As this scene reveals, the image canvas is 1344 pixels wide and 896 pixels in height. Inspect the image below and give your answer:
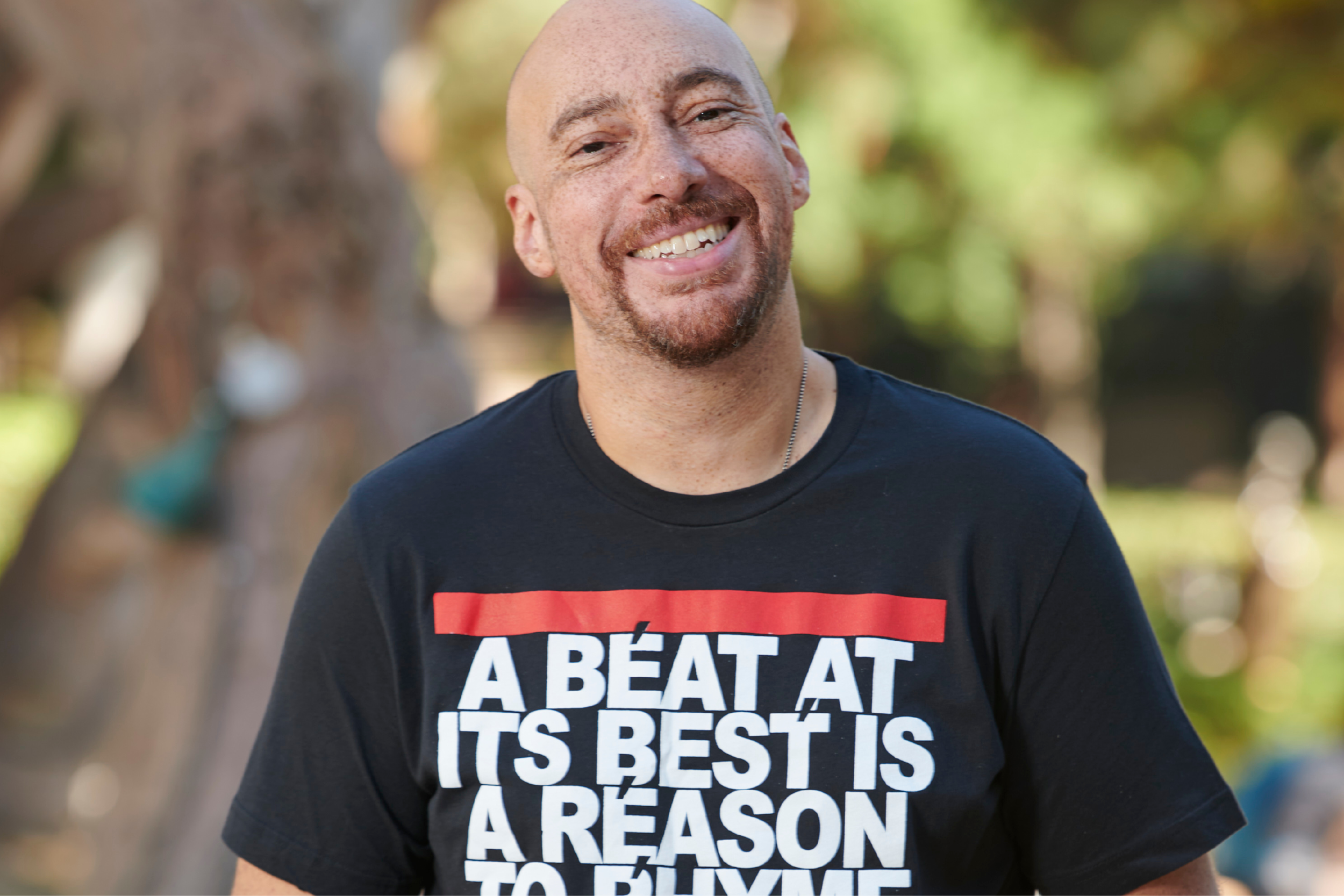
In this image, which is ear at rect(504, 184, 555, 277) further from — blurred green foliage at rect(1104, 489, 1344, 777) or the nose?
blurred green foliage at rect(1104, 489, 1344, 777)

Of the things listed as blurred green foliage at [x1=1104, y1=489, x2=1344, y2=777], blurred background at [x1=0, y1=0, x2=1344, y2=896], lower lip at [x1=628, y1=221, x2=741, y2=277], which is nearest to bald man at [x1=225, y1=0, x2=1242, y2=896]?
lower lip at [x1=628, y1=221, x2=741, y2=277]

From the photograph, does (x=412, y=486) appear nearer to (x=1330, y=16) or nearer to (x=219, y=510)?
(x=219, y=510)

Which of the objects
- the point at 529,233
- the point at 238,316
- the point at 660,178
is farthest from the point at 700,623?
the point at 238,316

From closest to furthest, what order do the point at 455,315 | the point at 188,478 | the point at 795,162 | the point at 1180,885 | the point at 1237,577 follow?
the point at 1180,885
the point at 795,162
the point at 188,478
the point at 1237,577
the point at 455,315

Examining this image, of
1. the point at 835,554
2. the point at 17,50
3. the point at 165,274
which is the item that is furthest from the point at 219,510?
the point at 17,50

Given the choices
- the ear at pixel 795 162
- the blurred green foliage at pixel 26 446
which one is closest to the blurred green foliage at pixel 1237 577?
the ear at pixel 795 162

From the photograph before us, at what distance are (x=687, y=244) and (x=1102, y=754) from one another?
0.76 m

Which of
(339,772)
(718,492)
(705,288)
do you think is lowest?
(339,772)

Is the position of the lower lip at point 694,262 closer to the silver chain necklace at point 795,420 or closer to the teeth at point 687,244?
the teeth at point 687,244

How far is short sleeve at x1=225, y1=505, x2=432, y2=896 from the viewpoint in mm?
1599

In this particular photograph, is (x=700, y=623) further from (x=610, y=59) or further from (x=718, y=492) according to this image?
(x=610, y=59)

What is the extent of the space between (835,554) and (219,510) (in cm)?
383

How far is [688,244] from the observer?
1620 mm

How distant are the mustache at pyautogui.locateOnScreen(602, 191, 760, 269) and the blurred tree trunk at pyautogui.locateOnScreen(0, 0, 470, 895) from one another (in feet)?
11.3
